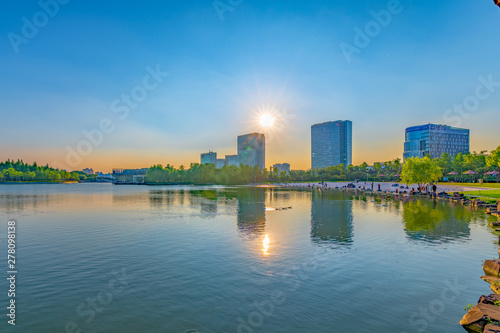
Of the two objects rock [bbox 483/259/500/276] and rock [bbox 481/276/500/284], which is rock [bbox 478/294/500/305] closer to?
rock [bbox 481/276/500/284]

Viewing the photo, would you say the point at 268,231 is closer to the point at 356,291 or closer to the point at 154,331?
the point at 356,291

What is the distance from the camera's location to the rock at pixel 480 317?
12.2 meters

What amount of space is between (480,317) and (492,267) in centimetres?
871

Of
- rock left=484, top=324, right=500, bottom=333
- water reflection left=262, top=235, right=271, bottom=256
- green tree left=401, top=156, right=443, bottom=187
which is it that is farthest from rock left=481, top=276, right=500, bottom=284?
green tree left=401, top=156, right=443, bottom=187

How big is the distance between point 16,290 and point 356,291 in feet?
63.1

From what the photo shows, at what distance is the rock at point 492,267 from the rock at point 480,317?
6.98 meters

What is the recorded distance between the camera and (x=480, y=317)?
12.3m

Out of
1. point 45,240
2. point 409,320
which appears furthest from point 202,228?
point 409,320

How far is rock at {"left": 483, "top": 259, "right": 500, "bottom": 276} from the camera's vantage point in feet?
60.4

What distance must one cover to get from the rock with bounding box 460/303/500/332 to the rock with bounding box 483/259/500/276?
698cm

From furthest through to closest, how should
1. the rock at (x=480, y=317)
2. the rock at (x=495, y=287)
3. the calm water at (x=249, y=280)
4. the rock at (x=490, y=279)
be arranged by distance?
the rock at (x=490, y=279), the rock at (x=495, y=287), the calm water at (x=249, y=280), the rock at (x=480, y=317)

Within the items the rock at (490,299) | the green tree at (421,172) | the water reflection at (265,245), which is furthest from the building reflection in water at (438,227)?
the green tree at (421,172)

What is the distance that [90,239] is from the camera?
2986 centimetres

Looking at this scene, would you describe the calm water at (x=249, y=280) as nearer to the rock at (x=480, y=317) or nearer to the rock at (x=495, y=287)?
the rock at (x=495, y=287)
